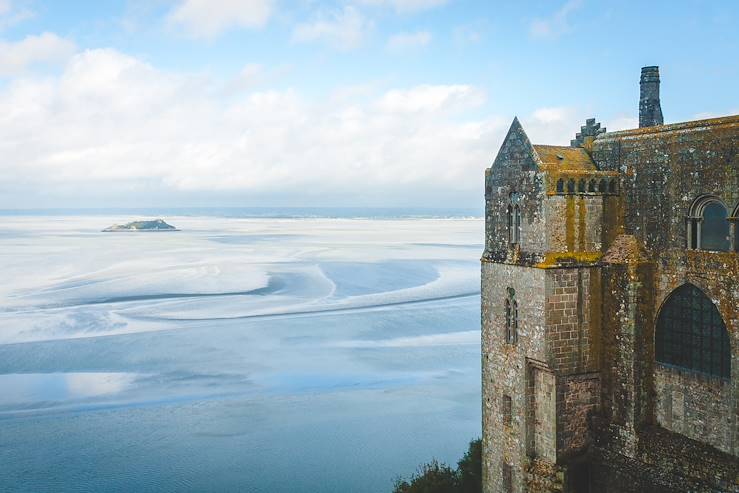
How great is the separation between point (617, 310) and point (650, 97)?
632cm

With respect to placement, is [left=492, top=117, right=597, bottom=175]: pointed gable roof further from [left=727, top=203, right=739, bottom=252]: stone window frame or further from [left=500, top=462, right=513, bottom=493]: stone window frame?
[left=500, top=462, right=513, bottom=493]: stone window frame

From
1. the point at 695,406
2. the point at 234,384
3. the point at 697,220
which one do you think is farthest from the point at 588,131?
the point at 234,384

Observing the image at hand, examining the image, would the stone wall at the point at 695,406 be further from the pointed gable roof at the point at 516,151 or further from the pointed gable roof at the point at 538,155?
the pointed gable roof at the point at 516,151

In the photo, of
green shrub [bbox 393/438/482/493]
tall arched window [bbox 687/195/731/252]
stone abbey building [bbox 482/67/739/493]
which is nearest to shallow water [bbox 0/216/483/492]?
green shrub [bbox 393/438/482/493]

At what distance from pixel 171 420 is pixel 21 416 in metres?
5.67

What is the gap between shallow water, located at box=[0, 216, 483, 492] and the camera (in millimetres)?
22953

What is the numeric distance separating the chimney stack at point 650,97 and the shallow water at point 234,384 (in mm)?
13182

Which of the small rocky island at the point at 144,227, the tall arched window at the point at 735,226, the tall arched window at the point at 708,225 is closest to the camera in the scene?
the tall arched window at the point at 735,226

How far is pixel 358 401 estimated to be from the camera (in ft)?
95.3

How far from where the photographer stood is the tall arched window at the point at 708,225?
12.4m

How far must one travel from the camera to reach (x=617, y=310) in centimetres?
1420

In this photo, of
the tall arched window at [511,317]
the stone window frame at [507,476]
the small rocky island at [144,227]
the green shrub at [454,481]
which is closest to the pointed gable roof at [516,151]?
the tall arched window at [511,317]

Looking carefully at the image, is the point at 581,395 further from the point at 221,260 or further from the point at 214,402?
the point at 221,260

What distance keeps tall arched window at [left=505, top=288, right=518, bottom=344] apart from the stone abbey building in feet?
0.15
